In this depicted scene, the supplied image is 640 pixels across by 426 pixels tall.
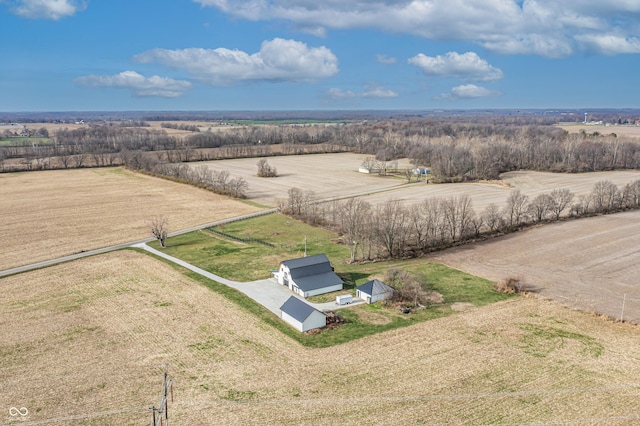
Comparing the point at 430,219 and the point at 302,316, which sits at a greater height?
the point at 430,219

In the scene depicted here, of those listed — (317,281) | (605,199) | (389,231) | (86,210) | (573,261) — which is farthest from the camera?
(86,210)

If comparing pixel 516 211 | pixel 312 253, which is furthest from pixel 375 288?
pixel 516 211

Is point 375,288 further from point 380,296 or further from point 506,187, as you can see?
point 506,187

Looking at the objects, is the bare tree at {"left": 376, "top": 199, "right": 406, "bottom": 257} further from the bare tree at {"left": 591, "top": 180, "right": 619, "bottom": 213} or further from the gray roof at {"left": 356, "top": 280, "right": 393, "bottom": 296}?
the bare tree at {"left": 591, "top": 180, "right": 619, "bottom": 213}

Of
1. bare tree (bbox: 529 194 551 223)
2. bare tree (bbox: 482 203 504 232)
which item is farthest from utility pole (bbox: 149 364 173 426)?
bare tree (bbox: 529 194 551 223)

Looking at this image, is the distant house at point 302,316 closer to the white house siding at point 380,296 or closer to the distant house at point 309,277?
the distant house at point 309,277


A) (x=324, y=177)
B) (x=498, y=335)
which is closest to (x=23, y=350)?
(x=498, y=335)

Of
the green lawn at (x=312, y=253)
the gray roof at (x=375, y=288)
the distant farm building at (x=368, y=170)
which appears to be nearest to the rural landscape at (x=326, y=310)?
the green lawn at (x=312, y=253)
